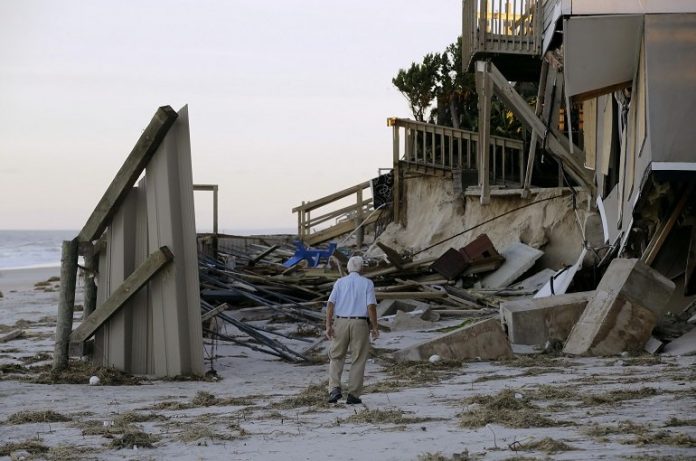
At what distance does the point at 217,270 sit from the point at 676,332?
8.52 meters

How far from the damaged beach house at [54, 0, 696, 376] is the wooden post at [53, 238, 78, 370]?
0.09ft

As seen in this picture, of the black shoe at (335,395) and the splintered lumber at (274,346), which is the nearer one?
the black shoe at (335,395)

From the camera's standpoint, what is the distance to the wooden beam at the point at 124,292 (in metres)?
14.1

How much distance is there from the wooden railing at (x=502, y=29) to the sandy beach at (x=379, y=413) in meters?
11.0

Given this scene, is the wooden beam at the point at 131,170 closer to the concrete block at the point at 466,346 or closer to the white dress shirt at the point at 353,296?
the white dress shirt at the point at 353,296

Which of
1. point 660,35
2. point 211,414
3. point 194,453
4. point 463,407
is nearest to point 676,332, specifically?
point 660,35

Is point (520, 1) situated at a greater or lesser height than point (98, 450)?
greater

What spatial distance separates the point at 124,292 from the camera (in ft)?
46.9

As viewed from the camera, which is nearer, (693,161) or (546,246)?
(693,161)

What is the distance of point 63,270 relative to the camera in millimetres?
14883

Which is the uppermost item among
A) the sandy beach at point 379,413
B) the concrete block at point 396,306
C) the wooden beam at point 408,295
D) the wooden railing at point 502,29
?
the wooden railing at point 502,29

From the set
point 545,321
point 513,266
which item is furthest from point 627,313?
point 513,266

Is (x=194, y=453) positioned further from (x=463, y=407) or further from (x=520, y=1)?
(x=520, y=1)

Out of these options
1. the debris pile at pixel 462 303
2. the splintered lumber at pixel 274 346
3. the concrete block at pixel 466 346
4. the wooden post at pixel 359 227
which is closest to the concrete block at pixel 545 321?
the debris pile at pixel 462 303
